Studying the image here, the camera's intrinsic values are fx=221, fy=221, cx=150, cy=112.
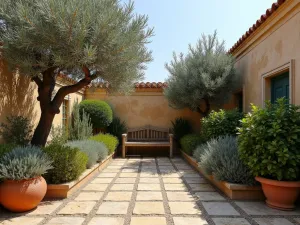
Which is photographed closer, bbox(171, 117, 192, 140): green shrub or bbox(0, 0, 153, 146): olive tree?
bbox(0, 0, 153, 146): olive tree

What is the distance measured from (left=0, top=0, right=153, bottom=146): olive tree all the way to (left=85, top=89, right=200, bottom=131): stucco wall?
4736 mm

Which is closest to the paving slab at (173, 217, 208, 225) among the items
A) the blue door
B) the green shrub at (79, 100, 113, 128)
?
the blue door

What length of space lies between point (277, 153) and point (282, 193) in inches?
23.3

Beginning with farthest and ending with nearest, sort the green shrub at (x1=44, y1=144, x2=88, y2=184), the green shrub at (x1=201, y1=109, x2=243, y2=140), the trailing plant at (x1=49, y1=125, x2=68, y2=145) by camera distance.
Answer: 1. the trailing plant at (x1=49, y1=125, x2=68, y2=145)
2. the green shrub at (x1=201, y1=109, x2=243, y2=140)
3. the green shrub at (x1=44, y1=144, x2=88, y2=184)

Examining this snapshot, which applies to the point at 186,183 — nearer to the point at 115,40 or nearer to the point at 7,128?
the point at 115,40

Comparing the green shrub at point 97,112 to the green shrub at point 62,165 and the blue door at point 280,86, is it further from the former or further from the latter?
the blue door at point 280,86

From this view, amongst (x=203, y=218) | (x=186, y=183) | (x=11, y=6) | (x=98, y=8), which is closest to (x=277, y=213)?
(x=203, y=218)

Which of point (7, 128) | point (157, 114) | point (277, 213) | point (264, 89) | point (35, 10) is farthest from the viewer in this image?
point (157, 114)

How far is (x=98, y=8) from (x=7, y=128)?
9.01ft

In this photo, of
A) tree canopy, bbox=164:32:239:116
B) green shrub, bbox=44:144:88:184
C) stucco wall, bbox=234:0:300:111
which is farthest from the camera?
tree canopy, bbox=164:32:239:116

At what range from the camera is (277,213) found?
3002mm

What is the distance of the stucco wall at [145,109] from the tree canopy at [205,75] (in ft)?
5.73

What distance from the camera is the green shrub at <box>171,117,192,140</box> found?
27.5 ft

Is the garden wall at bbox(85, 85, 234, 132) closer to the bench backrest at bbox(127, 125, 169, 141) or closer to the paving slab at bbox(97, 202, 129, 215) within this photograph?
the bench backrest at bbox(127, 125, 169, 141)
